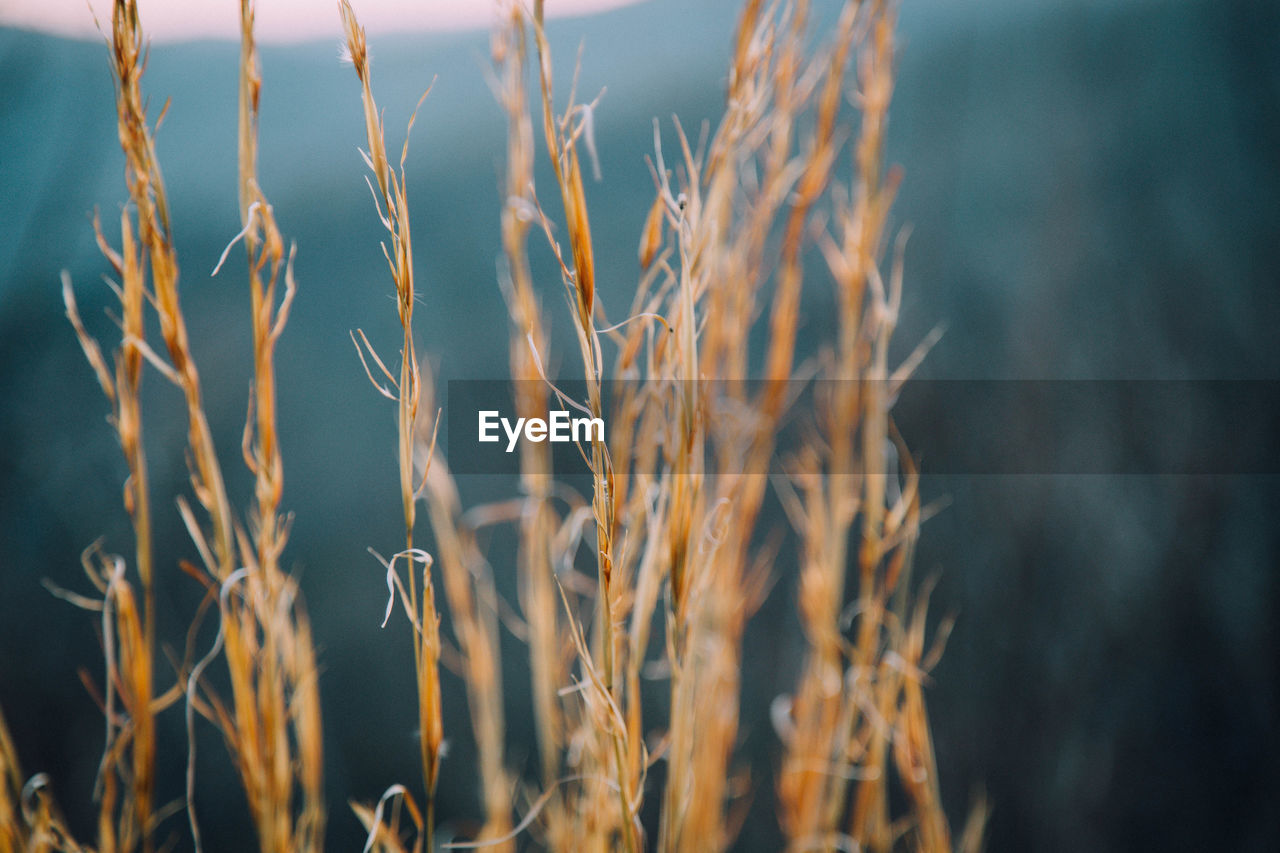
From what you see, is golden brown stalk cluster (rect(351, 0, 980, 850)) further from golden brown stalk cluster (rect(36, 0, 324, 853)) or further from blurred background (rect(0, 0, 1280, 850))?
blurred background (rect(0, 0, 1280, 850))

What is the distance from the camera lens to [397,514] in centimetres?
83

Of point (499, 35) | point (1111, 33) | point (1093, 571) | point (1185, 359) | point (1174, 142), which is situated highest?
point (1111, 33)

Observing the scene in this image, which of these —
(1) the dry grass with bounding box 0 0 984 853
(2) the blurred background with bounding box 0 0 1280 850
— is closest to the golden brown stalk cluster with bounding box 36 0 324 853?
(1) the dry grass with bounding box 0 0 984 853

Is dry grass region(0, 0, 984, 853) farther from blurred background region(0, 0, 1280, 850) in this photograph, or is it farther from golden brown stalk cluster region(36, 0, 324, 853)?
blurred background region(0, 0, 1280, 850)

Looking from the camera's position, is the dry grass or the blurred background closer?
the dry grass

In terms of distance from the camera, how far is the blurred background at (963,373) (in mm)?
747

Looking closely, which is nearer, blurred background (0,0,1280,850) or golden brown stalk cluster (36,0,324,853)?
golden brown stalk cluster (36,0,324,853)

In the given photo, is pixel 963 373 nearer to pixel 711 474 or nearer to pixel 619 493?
pixel 711 474

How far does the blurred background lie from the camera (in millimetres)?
747

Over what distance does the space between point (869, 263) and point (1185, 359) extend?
2.52 feet

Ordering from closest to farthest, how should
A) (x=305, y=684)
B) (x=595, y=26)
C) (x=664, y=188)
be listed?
(x=664, y=188)
(x=305, y=684)
(x=595, y=26)

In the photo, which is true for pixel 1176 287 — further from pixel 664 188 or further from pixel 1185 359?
pixel 664 188

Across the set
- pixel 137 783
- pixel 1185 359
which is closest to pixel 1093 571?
pixel 1185 359

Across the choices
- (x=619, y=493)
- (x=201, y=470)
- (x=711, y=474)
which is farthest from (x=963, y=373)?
(x=201, y=470)
